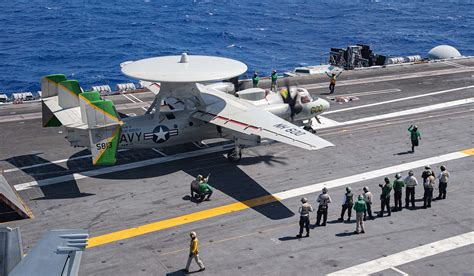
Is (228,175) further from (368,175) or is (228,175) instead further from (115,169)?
(368,175)

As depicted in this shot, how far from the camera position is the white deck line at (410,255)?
29.9 m

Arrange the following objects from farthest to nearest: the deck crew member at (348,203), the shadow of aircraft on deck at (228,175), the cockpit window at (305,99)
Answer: the cockpit window at (305,99) < the shadow of aircraft on deck at (228,175) < the deck crew member at (348,203)

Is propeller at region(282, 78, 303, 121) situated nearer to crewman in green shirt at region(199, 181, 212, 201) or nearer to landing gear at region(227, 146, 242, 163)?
landing gear at region(227, 146, 242, 163)

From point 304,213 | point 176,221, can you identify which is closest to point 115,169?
point 176,221

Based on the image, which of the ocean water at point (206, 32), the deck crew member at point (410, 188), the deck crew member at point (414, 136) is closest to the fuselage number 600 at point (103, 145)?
the deck crew member at point (410, 188)

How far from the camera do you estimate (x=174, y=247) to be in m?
31.8

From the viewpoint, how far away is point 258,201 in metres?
37.6

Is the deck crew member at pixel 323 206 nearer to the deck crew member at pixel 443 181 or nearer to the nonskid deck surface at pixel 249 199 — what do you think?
the nonskid deck surface at pixel 249 199

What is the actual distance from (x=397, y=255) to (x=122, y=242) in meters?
13.7

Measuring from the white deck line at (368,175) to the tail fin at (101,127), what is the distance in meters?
10.3

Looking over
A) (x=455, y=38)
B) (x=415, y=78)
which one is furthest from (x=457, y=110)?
(x=455, y=38)

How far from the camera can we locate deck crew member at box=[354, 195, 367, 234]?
32750mm

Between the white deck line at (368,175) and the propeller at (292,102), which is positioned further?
the propeller at (292,102)

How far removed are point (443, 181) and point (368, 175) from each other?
5.78 metres
